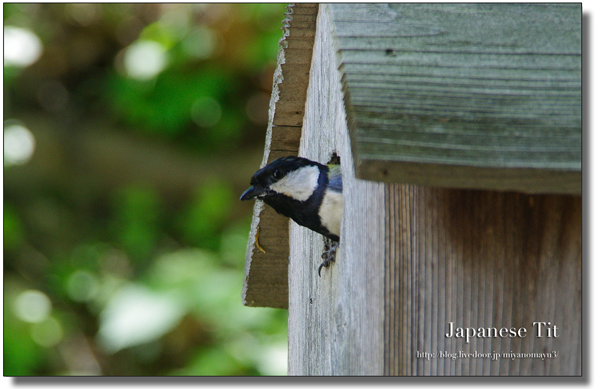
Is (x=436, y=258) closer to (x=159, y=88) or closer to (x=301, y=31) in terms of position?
(x=301, y=31)

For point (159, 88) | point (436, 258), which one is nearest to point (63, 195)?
point (159, 88)

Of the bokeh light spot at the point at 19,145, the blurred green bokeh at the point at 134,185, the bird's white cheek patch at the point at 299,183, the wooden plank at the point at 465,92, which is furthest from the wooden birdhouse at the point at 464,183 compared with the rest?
the bokeh light spot at the point at 19,145

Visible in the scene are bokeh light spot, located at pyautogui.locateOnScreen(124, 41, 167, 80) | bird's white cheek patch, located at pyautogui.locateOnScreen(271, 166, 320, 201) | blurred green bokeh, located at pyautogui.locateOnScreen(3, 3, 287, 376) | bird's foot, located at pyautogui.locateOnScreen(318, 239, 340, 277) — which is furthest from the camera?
bokeh light spot, located at pyautogui.locateOnScreen(124, 41, 167, 80)

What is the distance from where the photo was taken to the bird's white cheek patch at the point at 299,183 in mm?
1462

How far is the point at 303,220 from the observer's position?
1460 mm

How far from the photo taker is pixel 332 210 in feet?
4.53

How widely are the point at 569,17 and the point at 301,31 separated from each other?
0.71m

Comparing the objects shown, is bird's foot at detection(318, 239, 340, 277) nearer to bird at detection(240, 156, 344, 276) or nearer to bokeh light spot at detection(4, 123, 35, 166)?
bird at detection(240, 156, 344, 276)

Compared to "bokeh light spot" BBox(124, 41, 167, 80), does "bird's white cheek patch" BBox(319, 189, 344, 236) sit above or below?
below

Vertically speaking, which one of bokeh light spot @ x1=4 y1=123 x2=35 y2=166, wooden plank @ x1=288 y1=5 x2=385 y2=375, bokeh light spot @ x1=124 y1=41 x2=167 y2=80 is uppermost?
bokeh light spot @ x1=124 y1=41 x2=167 y2=80

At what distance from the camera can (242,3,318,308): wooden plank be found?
151 cm

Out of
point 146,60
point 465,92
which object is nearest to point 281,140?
point 465,92

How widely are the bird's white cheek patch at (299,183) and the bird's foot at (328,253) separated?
0.14 meters

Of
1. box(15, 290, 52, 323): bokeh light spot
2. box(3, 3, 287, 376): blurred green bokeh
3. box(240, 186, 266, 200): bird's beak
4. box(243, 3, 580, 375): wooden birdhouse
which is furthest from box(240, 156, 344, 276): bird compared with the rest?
box(15, 290, 52, 323): bokeh light spot
